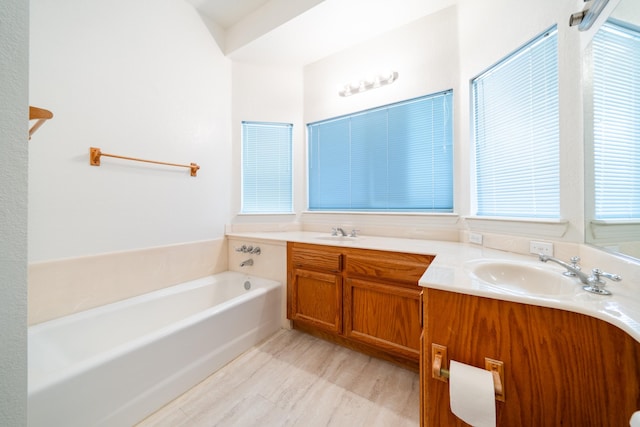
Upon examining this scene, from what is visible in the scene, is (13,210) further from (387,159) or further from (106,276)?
(387,159)

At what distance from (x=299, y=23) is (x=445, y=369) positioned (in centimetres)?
260

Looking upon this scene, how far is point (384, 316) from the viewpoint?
154cm

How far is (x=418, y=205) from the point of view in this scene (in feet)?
6.72

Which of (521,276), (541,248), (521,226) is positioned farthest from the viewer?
(521,226)

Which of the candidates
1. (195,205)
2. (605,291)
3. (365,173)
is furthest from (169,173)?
(605,291)

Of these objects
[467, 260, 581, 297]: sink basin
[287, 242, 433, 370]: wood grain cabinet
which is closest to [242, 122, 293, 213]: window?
[287, 242, 433, 370]: wood grain cabinet

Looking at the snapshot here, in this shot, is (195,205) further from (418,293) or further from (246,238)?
(418,293)

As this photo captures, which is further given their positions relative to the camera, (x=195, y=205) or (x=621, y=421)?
(x=195, y=205)

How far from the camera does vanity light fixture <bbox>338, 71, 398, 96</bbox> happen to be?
210cm

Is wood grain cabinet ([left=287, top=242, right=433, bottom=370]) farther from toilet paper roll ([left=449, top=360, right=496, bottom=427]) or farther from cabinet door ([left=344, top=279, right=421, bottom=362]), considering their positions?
toilet paper roll ([left=449, top=360, right=496, bottom=427])

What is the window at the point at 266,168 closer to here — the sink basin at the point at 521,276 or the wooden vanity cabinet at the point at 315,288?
the wooden vanity cabinet at the point at 315,288

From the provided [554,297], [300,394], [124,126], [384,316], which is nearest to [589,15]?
[554,297]

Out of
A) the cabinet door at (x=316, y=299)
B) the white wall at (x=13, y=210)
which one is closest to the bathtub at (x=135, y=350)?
the cabinet door at (x=316, y=299)

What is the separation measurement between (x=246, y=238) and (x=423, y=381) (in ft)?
6.04
